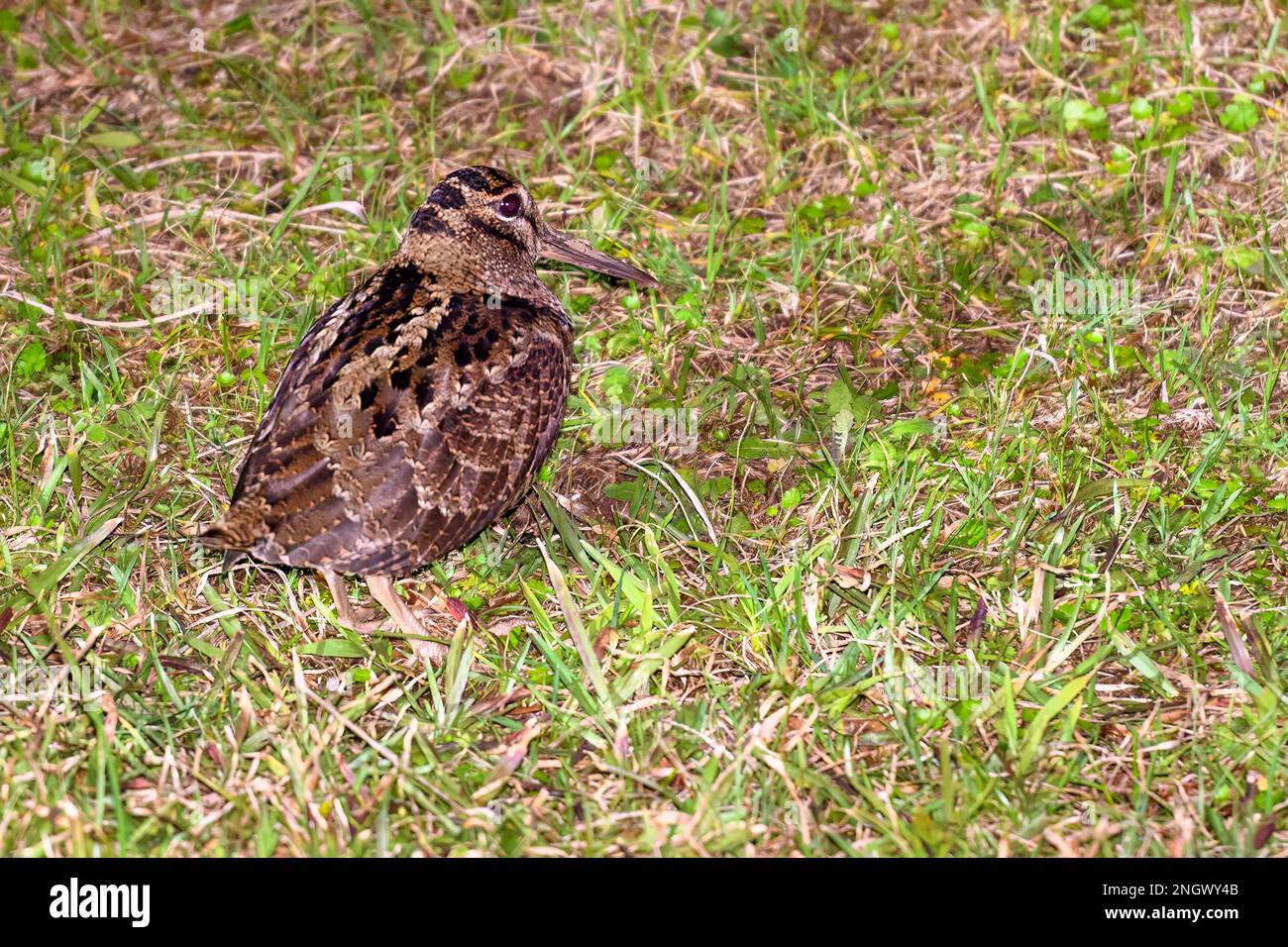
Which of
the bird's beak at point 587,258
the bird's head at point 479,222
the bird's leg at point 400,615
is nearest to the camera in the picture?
the bird's leg at point 400,615

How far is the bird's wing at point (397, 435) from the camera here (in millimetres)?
5156

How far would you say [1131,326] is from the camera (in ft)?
21.7

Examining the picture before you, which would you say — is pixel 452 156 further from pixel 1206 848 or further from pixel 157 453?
pixel 1206 848

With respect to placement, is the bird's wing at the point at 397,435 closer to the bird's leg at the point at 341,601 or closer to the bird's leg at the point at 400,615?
the bird's leg at the point at 400,615

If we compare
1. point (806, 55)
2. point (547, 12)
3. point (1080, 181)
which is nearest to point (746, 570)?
point (1080, 181)

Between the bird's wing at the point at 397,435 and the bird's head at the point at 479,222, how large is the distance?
1.11 ft

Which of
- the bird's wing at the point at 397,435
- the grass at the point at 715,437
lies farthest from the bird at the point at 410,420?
the grass at the point at 715,437

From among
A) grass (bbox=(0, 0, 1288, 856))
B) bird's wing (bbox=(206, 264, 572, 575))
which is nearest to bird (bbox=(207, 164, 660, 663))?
bird's wing (bbox=(206, 264, 572, 575))

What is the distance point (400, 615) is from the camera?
5.53m

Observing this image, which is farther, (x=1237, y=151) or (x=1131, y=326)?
(x=1237, y=151)

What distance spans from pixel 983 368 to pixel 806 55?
2.42 metres

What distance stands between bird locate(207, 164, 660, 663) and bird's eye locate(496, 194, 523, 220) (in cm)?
3

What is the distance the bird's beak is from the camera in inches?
260

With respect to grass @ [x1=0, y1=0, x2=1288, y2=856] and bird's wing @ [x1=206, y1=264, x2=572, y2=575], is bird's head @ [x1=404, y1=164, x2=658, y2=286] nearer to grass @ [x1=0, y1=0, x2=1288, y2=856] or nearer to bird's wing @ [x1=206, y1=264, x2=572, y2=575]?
bird's wing @ [x1=206, y1=264, x2=572, y2=575]
